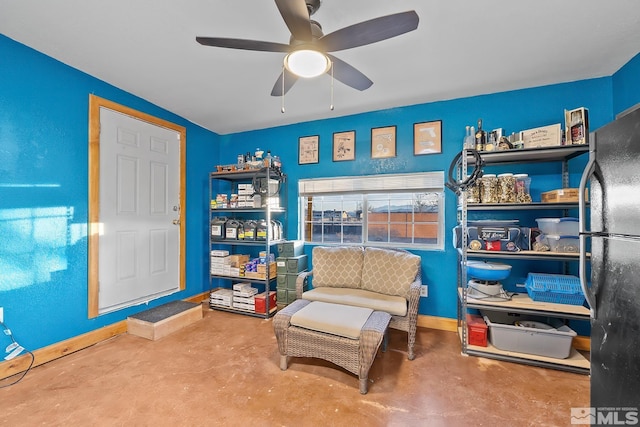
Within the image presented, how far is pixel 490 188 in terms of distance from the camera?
2389 millimetres

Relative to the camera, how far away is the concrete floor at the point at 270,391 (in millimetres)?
1626

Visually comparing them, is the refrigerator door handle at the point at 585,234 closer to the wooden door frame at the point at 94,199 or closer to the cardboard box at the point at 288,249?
the cardboard box at the point at 288,249

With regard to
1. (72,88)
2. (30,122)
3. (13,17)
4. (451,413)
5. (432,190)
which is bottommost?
(451,413)

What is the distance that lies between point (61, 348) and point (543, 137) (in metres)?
4.61

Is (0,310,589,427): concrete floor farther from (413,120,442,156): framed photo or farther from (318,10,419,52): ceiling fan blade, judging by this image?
(318,10,419,52): ceiling fan blade

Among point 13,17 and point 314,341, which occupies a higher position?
point 13,17

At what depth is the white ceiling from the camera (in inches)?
65.9

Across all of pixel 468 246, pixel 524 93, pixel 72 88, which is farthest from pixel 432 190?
pixel 72 88

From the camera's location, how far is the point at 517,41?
1.96m

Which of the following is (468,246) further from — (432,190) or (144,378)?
(144,378)

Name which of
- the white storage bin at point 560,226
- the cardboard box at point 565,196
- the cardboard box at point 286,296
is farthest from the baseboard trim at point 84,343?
the cardboard box at point 286,296

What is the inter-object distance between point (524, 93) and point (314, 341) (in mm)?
3143

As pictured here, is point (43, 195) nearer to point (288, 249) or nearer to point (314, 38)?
point (288, 249)

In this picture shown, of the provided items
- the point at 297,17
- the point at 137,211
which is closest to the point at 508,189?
the point at 297,17
